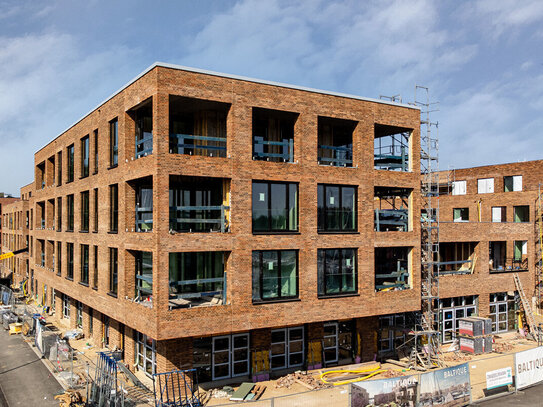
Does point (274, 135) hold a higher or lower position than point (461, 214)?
higher

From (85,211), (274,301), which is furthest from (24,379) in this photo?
(274,301)

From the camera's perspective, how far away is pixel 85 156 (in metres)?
29.9

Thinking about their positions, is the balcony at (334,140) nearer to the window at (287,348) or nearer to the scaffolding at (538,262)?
the window at (287,348)

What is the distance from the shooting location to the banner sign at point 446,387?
18.2 m

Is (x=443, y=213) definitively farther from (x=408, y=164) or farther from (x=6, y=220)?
(x=6, y=220)

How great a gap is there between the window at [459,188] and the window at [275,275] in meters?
30.1

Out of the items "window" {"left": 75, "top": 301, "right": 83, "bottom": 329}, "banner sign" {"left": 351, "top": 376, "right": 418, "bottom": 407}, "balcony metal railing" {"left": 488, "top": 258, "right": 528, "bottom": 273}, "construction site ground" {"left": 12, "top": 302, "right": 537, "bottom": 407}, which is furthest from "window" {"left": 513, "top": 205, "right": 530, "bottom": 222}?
"window" {"left": 75, "top": 301, "right": 83, "bottom": 329}

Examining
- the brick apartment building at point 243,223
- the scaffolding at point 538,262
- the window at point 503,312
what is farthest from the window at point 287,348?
the scaffolding at point 538,262

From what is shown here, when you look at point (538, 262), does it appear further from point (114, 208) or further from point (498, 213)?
point (114, 208)

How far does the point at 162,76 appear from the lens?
762 inches

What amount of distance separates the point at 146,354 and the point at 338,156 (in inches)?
561

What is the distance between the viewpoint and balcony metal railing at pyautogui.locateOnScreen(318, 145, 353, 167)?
24141 mm

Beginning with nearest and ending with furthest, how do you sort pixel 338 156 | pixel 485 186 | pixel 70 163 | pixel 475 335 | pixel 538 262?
1. pixel 338 156
2. pixel 475 335
3. pixel 70 163
4. pixel 538 262
5. pixel 485 186

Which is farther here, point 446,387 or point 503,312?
point 503,312
